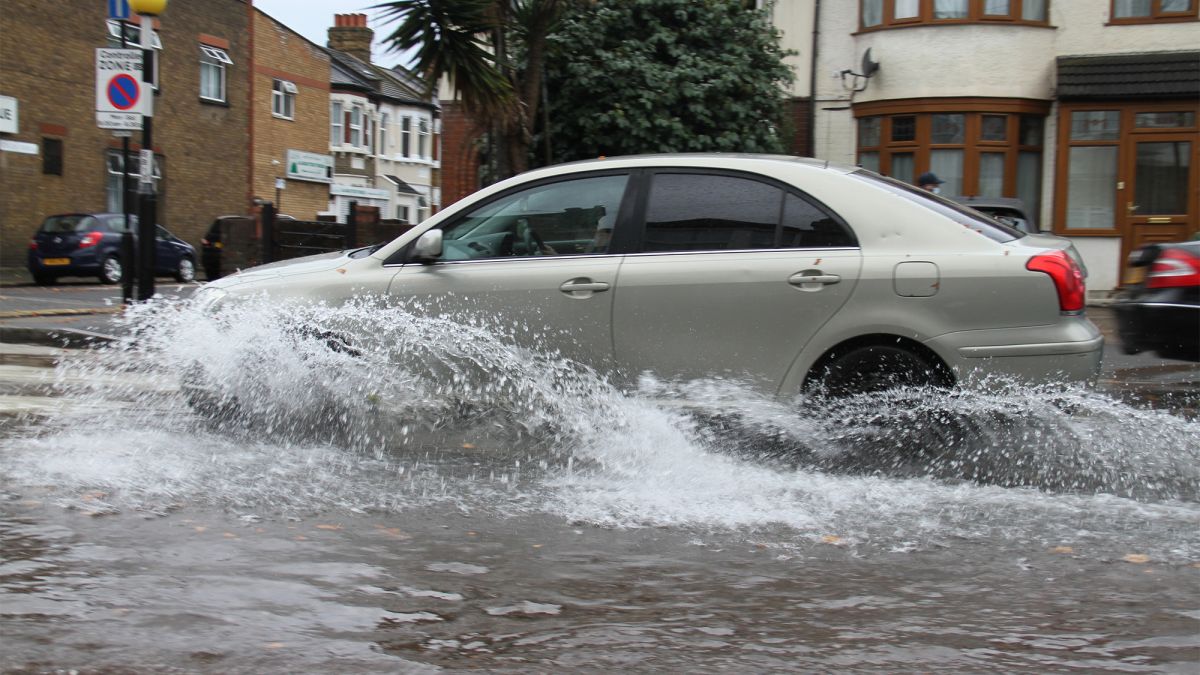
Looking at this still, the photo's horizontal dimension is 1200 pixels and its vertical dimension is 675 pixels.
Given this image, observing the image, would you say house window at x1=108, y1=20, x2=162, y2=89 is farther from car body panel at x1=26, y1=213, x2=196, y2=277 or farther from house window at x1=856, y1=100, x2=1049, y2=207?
house window at x1=856, y1=100, x2=1049, y2=207

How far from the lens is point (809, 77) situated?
70.7 feet

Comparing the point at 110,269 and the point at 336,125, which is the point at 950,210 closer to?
the point at 110,269

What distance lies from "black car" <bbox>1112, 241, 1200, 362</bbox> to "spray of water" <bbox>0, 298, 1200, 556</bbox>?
1035 mm

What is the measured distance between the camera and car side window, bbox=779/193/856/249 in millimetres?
6086

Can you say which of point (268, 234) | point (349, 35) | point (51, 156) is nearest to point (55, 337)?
point (268, 234)

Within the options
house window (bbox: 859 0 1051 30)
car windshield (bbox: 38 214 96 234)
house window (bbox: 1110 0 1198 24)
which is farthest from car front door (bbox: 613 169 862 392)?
car windshield (bbox: 38 214 96 234)

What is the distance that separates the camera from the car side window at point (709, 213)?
620 cm

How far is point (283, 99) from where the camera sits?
40125 millimetres

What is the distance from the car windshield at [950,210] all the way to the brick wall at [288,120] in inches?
1282

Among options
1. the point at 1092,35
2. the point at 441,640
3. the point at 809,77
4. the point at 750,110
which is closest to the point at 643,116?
the point at 750,110

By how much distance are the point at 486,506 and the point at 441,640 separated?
1743mm

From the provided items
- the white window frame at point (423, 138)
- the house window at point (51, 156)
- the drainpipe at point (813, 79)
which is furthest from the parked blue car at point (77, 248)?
the white window frame at point (423, 138)

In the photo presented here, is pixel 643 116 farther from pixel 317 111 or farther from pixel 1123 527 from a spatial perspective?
pixel 317 111

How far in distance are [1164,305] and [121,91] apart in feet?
30.6
